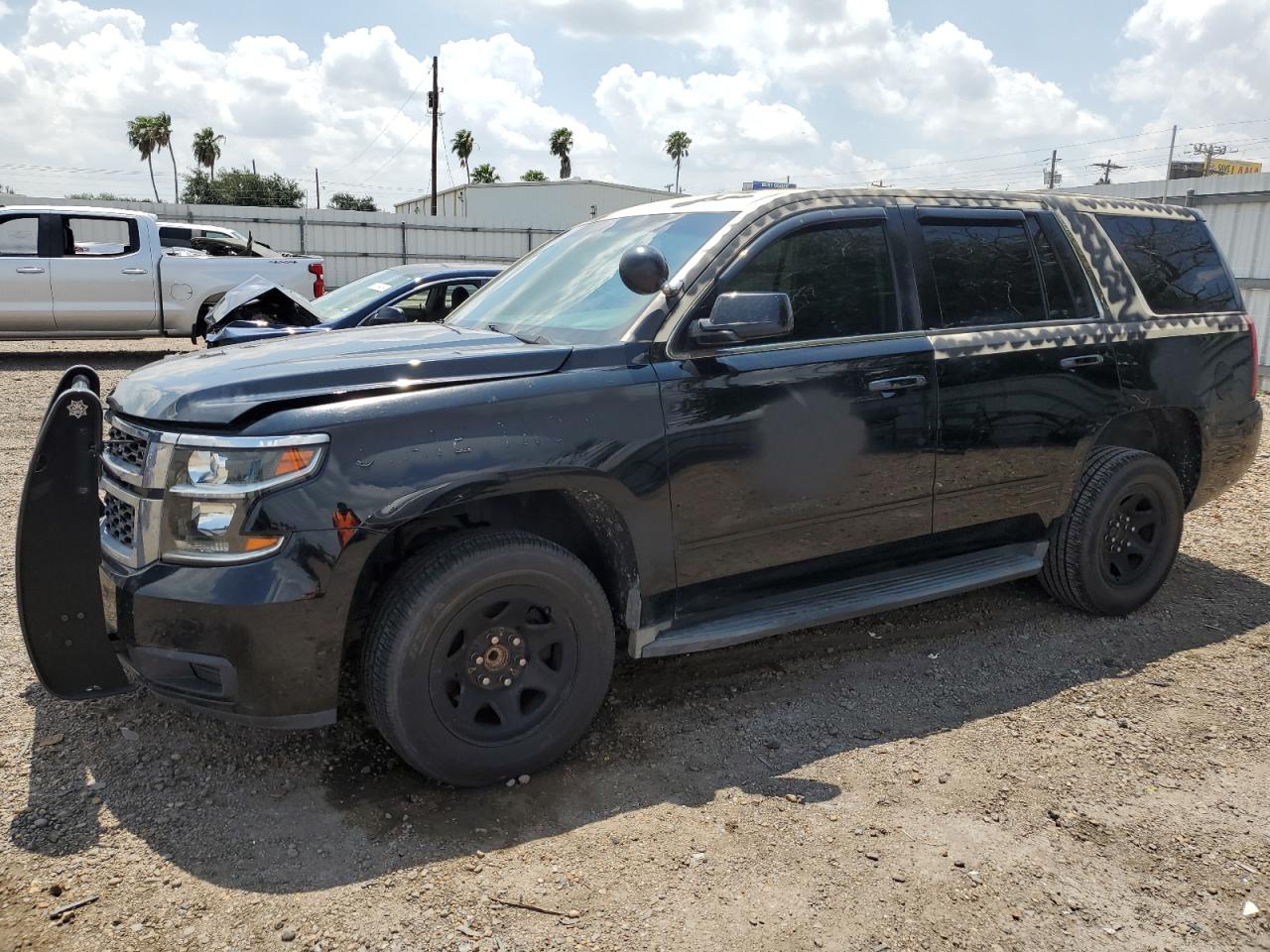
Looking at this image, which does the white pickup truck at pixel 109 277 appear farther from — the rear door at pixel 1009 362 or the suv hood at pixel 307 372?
the rear door at pixel 1009 362

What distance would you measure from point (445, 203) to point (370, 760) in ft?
189

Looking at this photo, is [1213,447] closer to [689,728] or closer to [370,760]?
[689,728]

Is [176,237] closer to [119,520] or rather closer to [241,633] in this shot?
[119,520]

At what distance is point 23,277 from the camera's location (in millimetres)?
11977

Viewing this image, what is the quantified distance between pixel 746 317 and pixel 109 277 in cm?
1168

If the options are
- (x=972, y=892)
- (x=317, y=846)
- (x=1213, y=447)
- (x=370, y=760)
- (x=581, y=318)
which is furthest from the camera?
(x=1213, y=447)

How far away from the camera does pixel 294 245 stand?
23.4 metres

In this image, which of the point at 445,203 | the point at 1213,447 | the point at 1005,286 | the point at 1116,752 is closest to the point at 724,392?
the point at 1005,286

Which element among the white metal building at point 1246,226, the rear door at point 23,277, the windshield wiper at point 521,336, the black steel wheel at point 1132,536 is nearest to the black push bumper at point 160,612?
the windshield wiper at point 521,336

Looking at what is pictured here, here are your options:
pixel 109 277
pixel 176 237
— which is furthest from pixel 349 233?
pixel 109 277

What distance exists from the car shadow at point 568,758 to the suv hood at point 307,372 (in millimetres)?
1160

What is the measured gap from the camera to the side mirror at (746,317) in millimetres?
3260

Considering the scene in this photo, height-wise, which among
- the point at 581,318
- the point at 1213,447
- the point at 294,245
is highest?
the point at 294,245

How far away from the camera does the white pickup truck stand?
12055mm
